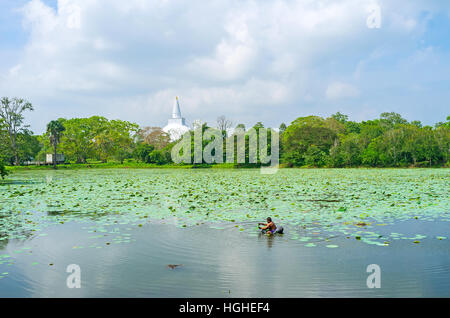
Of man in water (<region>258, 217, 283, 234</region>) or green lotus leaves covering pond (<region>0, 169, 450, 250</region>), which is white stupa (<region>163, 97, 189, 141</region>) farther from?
man in water (<region>258, 217, 283, 234</region>)

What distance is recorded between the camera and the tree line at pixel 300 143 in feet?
164

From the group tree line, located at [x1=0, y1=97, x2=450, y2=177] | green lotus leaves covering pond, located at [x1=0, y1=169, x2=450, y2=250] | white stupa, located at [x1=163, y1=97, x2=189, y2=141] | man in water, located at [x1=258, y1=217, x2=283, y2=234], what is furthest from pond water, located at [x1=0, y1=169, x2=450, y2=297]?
A: white stupa, located at [x1=163, y1=97, x2=189, y2=141]

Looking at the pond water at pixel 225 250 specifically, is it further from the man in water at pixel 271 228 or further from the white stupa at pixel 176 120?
the white stupa at pixel 176 120

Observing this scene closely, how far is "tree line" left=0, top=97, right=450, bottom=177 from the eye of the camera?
164 ft

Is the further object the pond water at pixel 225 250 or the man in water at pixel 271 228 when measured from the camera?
the man in water at pixel 271 228

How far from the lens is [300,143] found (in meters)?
55.0

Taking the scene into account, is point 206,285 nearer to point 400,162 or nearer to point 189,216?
point 189,216

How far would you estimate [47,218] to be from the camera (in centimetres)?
1038

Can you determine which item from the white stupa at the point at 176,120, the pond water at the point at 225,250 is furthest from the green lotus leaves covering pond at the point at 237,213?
the white stupa at the point at 176,120

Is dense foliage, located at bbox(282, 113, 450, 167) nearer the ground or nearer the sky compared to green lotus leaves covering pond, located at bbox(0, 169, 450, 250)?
nearer the sky

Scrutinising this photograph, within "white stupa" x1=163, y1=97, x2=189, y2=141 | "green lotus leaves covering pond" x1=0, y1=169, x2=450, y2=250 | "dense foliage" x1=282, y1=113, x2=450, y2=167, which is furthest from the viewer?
"white stupa" x1=163, y1=97, x2=189, y2=141

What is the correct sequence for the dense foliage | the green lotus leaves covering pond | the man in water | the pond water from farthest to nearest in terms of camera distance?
the dense foliage, the green lotus leaves covering pond, the man in water, the pond water
